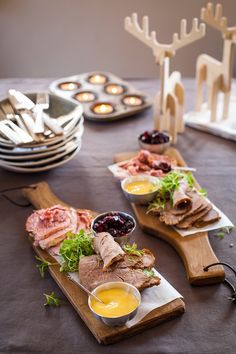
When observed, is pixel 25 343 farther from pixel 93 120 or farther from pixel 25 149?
pixel 93 120

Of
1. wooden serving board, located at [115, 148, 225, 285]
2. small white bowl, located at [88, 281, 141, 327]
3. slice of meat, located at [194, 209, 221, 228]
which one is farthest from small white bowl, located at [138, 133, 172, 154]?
small white bowl, located at [88, 281, 141, 327]

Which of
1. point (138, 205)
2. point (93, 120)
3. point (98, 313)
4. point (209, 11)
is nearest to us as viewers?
point (98, 313)

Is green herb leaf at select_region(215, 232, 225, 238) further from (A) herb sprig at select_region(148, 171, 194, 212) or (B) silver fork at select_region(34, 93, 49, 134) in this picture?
(B) silver fork at select_region(34, 93, 49, 134)

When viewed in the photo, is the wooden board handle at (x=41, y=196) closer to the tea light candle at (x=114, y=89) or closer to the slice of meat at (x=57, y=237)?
the slice of meat at (x=57, y=237)

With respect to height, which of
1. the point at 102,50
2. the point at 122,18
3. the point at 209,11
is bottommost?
the point at 102,50

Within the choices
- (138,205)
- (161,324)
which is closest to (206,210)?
(138,205)

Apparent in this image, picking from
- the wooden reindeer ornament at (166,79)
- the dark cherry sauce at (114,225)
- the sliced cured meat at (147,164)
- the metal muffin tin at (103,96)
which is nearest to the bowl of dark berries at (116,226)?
the dark cherry sauce at (114,225)
